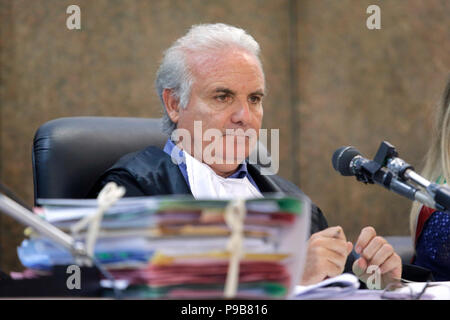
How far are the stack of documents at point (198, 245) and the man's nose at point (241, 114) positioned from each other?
0.82m

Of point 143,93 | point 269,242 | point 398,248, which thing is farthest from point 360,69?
point 269,242

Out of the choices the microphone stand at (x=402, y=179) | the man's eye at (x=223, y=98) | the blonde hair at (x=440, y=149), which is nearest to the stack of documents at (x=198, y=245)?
the microphone stand at (x=402, y=179)

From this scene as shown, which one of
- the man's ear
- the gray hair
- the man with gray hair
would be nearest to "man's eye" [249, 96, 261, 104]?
the man with gray hair

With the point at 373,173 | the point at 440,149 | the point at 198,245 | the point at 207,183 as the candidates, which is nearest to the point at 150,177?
the point at 207,183

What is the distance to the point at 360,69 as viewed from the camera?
129 inches

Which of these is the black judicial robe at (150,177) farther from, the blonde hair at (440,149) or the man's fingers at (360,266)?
the blonde hair at (440,149)

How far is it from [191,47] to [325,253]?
2.49 ft

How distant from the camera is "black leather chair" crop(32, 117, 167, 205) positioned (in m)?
1.54

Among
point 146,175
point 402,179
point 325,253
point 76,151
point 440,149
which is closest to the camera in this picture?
point 402,179

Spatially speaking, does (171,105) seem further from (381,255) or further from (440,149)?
(440,149)

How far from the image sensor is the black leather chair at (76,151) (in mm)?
1540

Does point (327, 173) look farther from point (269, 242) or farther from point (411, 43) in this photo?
point (269, 242)

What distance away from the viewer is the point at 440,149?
6.15 feet

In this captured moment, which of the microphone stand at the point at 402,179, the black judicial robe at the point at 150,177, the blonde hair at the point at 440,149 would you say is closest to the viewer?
the microphone stand at the point at 402,179
